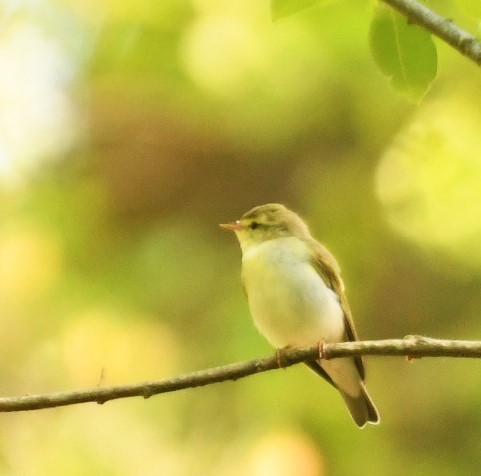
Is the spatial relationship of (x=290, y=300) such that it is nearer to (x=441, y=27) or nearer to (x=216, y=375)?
(x=216, y=375)

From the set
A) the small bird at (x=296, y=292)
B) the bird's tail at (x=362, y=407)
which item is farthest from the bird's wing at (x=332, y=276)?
the bird's tail at (x=362, y=407)

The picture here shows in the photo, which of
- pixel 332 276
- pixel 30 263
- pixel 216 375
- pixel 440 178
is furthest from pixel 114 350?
pixel 216 375

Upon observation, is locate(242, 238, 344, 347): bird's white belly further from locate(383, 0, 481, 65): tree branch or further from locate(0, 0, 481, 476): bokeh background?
locate(383, 0, 481, 65): tree branch

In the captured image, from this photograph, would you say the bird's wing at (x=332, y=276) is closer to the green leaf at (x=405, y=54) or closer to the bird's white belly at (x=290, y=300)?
the bird's white belly at (x=290, y=300)

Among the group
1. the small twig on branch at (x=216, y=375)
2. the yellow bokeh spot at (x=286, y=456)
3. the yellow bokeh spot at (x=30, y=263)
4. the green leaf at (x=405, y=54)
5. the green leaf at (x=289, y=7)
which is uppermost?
the green leaf at (x=289, y=7)

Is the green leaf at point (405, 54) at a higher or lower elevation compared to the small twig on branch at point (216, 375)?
higher
